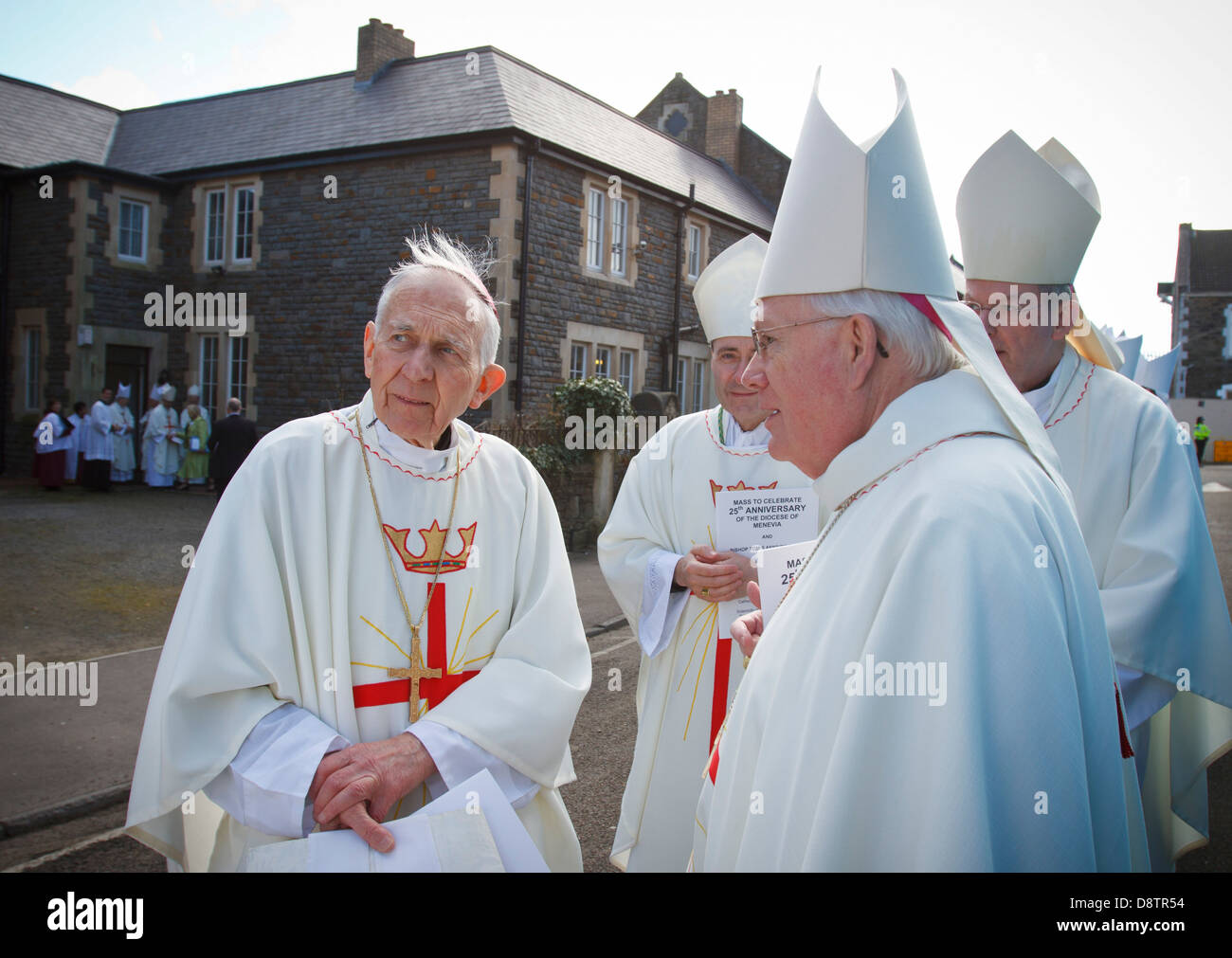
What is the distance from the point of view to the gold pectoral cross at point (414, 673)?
7.70 feet

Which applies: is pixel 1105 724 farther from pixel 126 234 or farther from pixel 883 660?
pixel 126 234

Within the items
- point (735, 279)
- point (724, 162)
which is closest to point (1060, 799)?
point (735, 279)

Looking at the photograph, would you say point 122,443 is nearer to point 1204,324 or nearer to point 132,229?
point 132,229

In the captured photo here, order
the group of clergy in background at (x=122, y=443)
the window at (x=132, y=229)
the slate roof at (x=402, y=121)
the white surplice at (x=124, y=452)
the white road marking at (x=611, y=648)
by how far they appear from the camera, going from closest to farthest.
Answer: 1. the white road marking at (x=611, y=648)
2. the group of clergy in background at (x=122, y=443)
3. the slate roof at (x=402, y=121)
4. the white surplice at (x=124, y=452)
5. the window at (x=132, y=229)

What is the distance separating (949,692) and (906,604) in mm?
139

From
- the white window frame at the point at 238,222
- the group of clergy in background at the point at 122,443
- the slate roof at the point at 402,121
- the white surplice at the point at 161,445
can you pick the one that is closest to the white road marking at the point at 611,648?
the slate roof at the point at 402,121

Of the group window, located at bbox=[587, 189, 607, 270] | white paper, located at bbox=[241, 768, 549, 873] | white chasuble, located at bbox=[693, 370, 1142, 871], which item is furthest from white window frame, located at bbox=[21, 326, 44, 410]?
white chasuble, located at bbox=[693, 370, 1142, 871]

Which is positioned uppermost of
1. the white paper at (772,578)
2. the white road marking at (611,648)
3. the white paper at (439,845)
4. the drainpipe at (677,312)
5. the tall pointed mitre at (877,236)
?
the drainpipe at (677,312)

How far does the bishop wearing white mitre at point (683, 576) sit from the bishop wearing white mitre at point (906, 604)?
57.1 inches

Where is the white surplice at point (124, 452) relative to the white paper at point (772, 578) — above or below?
above

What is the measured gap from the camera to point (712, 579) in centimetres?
309

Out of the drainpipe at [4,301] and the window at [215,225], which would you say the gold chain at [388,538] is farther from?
the drainpipe at [4,301]

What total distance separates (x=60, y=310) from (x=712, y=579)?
20.3 meters
